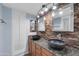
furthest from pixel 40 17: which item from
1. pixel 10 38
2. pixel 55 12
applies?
pixel 10 38

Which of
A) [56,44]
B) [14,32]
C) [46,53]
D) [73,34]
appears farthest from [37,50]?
[73,34]

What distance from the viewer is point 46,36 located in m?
1.77

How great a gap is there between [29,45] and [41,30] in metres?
0.30

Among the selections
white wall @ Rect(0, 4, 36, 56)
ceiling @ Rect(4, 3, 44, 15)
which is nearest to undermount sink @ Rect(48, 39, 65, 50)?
white wall @ Rect(0, 4, 36, 56)

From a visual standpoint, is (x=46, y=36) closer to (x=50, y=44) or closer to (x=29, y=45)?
(x=50, y=44)

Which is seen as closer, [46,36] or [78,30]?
[78,30]

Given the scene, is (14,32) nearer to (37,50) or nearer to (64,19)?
(37,50)

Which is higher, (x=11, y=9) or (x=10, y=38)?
(x=11, y=9)

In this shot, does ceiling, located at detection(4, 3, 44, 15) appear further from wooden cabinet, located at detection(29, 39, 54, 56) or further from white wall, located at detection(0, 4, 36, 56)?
wooden cabinet, located at detection(29, 39, 54, 56)

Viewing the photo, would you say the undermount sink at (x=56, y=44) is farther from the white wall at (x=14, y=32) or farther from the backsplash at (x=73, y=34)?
the white wall at (x=14, y=32)

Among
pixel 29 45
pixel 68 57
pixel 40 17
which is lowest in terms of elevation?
pixel 68 57

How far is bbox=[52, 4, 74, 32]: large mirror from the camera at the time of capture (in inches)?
64.7

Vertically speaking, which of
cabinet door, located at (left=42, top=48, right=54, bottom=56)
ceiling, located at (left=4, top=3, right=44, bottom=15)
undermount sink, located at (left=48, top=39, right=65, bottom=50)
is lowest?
cabinet door, located at (left=42, top=48, right=54, bottom=56)

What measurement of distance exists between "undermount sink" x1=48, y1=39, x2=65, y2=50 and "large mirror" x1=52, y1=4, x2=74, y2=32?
187mm
